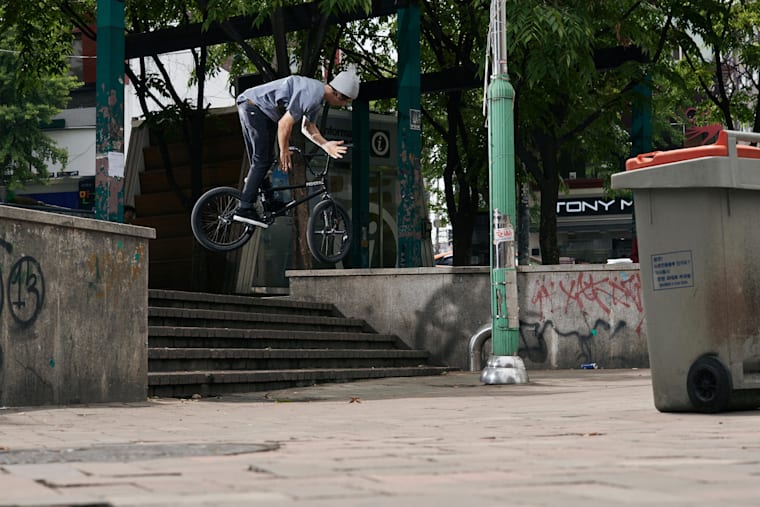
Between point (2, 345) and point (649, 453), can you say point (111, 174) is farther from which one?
point (649, 453)

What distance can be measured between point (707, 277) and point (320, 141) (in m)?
8.82

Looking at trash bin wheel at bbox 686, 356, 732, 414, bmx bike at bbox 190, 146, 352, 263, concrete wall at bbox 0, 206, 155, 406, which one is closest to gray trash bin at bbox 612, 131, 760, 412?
trash bin wheel at bbox 686, 356, 732, 414

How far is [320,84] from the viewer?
1712 centimetres

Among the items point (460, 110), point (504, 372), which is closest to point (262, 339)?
point (504, 372)

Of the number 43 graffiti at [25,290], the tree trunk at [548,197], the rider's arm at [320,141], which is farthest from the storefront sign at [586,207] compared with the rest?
the number 43 graffiti at [25,290]

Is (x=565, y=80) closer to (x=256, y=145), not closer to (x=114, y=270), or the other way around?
(x=256, y=145)

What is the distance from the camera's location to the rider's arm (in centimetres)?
1655

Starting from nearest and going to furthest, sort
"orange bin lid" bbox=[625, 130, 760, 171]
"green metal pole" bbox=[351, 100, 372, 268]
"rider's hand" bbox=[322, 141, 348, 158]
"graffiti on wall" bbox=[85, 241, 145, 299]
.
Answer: "orange bin lid" bbox=[625, 130, 760, 171]
"graffiti on wall" bbox=[85, 241, 145, 299]
"rider's hand" bbox=[322, 141, 348, 158]
"green metal pole" bbox=[351, 100, 372, 268]

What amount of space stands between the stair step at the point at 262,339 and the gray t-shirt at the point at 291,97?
2.91 m

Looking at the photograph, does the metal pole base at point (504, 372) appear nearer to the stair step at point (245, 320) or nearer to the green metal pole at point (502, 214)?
the green metal pole at point (502, 214)

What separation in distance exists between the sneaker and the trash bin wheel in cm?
862

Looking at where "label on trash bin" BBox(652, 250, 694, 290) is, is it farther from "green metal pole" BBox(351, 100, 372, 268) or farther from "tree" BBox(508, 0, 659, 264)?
"green metal pole" BBox(351, 100, 372, 268)

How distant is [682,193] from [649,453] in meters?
3.33

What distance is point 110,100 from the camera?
58.0 feet
